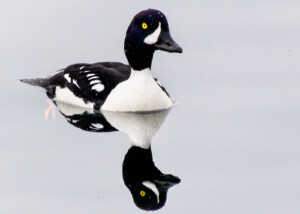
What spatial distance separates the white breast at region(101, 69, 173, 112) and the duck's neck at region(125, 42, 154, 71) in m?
0.08

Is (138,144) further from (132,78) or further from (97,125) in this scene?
(132,78)

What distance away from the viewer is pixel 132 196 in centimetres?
1419

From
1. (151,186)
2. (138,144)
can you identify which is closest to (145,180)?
(151,186)

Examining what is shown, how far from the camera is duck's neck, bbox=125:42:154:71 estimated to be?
55.7ft

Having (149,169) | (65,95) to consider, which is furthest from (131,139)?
(65,95)

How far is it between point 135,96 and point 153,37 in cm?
86

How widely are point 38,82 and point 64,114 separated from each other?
1.27m

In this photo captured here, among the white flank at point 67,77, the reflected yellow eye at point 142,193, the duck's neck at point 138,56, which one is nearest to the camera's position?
the reflected yellow eye at point 142,193

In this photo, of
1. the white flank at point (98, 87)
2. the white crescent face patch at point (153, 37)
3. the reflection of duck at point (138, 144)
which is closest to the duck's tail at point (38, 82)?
the reflection of duck at point (138, 144)

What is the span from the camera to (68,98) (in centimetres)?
1772

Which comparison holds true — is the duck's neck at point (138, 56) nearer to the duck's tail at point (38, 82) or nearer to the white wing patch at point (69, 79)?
the white wing patch at point (69, 79)

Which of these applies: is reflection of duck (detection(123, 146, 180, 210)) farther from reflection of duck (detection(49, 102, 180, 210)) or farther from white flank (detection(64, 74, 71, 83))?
white flank (detection(64, 74, 71, 83))

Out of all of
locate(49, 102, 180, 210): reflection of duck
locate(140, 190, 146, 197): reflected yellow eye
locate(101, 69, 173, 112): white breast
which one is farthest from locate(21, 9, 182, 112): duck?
locate(140, 190, 146, 197): reflected yellow eye

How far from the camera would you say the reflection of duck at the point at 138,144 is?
1425 cm
